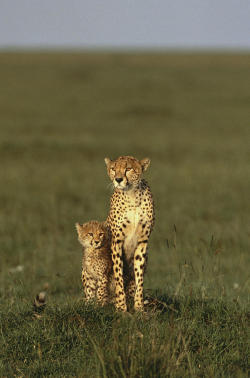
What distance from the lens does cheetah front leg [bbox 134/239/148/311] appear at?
15.5 ft

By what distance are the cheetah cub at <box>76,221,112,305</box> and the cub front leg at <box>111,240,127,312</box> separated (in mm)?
245

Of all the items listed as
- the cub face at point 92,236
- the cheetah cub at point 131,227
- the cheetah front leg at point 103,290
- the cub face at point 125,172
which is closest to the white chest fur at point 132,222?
the cheetah cub at point 131,227

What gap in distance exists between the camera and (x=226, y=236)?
33.8 ft

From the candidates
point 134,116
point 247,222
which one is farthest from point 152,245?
point 134,116

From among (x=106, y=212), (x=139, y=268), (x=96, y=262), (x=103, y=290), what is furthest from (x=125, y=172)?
(x=106, y=212)

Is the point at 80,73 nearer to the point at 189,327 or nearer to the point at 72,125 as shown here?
the point at 72,125

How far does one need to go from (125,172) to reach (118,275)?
845 millimetres

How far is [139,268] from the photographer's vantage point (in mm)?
4766

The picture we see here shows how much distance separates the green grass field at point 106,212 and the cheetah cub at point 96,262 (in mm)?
231

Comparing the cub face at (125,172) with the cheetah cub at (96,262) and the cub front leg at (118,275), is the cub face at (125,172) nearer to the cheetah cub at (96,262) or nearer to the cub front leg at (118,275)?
the cub front leg at (118,275)

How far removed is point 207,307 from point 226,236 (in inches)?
210

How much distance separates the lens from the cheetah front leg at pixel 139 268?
4727 mm

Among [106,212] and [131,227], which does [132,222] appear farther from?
[106,212]

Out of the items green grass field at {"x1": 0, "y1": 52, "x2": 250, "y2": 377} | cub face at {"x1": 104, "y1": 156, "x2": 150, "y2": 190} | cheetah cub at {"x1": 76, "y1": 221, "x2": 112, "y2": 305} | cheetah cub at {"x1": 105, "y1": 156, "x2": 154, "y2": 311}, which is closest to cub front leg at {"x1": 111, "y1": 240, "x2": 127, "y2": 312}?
cheetah cub at {"x1": 105, "y1": 156, "x2": 154, "y2": 311}
